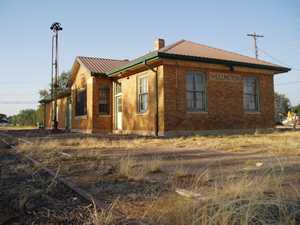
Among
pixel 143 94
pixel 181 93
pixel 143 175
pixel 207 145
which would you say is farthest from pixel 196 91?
A: pixel 143 175

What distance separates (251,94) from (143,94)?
5826 mm

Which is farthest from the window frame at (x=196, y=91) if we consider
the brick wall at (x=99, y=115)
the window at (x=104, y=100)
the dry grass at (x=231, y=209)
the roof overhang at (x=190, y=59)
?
the dry grass at (x=231, y=209)

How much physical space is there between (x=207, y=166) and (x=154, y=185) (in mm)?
1791

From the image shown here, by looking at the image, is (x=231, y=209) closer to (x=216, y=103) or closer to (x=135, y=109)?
(x=216, y=103)

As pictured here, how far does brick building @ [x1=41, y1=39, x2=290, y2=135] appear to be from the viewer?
13.6 meters

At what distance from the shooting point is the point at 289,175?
4.48 m

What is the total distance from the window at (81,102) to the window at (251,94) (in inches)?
401

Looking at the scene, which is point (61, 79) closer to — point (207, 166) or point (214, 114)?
point (214, 114)

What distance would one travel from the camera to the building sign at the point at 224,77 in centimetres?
1480

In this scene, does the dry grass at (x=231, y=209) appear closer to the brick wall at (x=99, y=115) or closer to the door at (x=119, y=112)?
the door at (x=119, y=112)

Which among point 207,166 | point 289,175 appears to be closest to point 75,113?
point 207,166

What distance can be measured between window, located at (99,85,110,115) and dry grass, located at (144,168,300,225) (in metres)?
15.6

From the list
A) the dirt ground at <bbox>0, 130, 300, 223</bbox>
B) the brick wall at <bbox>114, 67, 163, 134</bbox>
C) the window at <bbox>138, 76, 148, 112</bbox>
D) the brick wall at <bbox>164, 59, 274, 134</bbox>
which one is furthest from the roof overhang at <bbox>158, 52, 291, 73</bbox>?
the dirt ground at <bbox>0, 130, 300, 223</bbox>

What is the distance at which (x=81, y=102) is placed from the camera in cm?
2094
